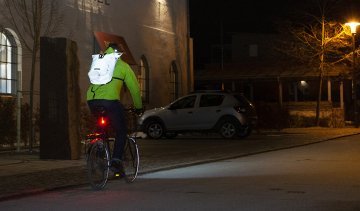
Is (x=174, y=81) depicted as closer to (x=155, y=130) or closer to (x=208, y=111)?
(x=155, y=130)

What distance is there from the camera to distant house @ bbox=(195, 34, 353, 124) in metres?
36.0

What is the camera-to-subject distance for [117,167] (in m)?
9.95

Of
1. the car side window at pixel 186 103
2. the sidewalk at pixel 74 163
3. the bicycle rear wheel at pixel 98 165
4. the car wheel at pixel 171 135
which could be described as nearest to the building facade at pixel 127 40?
the car side window at pixel 186 103

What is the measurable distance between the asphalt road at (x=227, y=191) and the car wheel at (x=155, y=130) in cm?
951

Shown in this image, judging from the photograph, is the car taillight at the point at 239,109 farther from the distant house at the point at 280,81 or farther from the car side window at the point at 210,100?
the distant house at the point at 280,81

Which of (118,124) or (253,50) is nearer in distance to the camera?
(118,124)

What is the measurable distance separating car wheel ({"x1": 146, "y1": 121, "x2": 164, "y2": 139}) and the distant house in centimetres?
1227

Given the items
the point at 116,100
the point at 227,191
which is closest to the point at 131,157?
the point at 116,100

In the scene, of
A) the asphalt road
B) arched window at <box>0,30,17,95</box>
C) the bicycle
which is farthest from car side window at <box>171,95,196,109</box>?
the bicycle

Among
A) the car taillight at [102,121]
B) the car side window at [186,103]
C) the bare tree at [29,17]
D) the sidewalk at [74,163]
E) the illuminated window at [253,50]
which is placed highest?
the illuminated window at [253,50]

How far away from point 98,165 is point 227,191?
1.96 meters

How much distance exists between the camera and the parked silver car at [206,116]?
867 inches

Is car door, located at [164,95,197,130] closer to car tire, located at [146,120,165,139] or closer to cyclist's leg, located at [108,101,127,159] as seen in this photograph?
car tire, located at [146,120,165,139]

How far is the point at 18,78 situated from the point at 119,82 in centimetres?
1043
